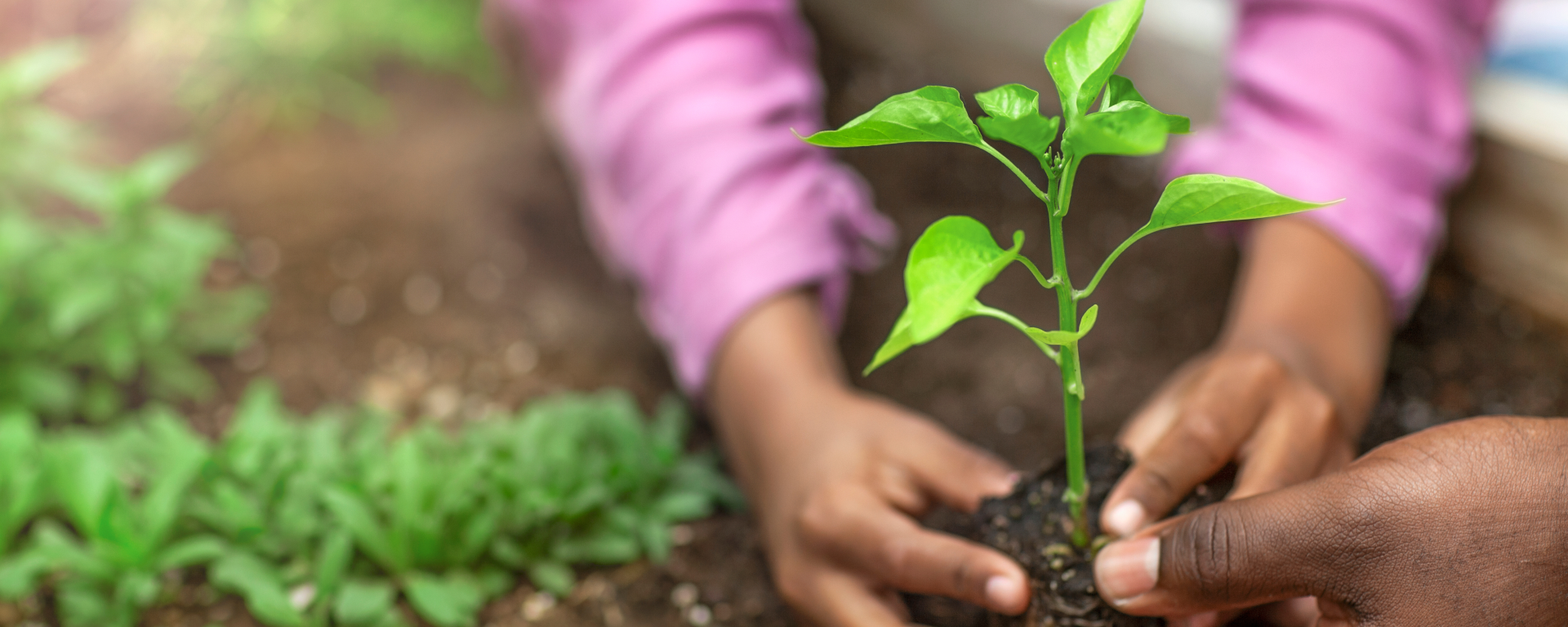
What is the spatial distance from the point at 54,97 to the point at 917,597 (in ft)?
8.55

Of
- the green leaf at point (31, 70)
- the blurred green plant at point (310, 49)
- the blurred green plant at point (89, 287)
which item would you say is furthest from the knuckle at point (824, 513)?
the blurred green plant at point (310, 49)

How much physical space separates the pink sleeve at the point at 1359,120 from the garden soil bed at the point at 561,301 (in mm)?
271

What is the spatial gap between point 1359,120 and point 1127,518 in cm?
79

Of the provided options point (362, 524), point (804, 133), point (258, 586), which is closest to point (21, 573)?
point (258, 586)

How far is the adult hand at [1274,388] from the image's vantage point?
90cm

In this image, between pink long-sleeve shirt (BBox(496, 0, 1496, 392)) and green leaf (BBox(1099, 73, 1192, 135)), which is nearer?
green leaf (BBox(1099, 73, 1192, 135))

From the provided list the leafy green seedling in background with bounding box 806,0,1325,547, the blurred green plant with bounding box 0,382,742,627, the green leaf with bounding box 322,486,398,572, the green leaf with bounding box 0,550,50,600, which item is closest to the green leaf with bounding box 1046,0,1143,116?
the leafy green seedling in background with bounding box 806,0,1325,547

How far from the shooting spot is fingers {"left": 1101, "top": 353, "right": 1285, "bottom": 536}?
0.86 metres

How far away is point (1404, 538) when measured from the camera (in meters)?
0.70

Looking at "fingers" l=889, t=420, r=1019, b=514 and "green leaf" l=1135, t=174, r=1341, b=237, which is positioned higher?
"green leaf" l=1135, t=174, r=1341, b=237

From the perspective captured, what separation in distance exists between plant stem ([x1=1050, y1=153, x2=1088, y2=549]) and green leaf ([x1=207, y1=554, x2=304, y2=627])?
2.89 ft

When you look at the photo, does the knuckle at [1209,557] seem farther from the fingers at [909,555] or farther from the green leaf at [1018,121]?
the green leaf at [1018,121]

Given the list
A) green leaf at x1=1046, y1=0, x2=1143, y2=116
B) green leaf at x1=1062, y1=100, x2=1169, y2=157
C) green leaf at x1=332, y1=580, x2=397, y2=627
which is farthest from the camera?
green leaf at x1=332, y1=580, x2=397, y2=627

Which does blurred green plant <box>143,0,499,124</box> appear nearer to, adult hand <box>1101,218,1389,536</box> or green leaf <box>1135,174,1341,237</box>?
adult hand <box>1101,218,1389,536</box>
